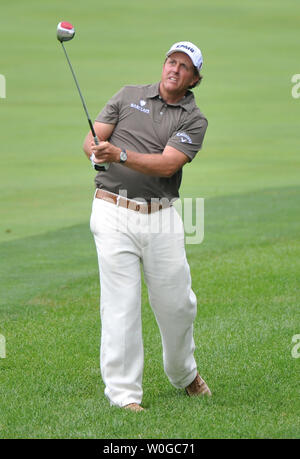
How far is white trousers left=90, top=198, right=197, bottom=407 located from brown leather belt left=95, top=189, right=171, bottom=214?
29 millimetres

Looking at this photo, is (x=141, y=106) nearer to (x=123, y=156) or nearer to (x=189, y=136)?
(x=189, y=136)

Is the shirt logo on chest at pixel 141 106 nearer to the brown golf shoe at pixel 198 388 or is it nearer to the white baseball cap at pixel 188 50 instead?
the white baseball cap at pixel 188 50

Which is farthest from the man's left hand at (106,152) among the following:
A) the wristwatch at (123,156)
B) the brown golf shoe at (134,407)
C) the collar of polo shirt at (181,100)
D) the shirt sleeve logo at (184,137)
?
the brown golf shoe at (134,407)

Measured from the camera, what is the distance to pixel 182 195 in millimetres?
16203

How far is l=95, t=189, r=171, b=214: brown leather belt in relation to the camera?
613 centimetres

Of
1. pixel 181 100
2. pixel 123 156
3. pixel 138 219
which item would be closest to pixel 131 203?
pixel 138 219

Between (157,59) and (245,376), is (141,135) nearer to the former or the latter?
(245,376)

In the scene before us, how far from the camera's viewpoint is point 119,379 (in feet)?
20.2

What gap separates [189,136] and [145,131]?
286mm

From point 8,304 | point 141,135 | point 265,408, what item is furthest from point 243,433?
point 8,304

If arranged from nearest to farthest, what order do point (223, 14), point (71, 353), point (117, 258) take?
point (117, 258) → point (71, 353) → point (223, 14)

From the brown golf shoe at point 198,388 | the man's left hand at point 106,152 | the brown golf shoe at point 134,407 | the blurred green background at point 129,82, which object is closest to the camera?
the man's left hand at point 106,152

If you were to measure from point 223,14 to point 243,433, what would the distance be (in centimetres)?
2394

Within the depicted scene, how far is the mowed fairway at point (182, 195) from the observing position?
631cm
